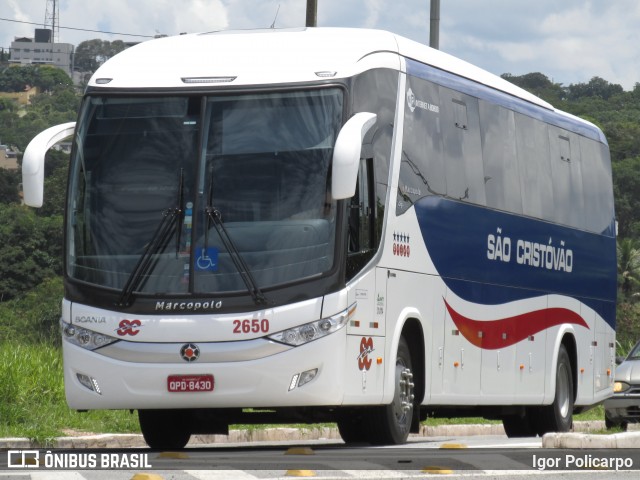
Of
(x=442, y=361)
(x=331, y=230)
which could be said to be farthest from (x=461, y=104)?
(x=331, y=230)

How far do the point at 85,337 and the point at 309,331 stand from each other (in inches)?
77.4

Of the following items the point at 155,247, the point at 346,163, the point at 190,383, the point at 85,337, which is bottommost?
the point at 190,383

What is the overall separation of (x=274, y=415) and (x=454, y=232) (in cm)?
320

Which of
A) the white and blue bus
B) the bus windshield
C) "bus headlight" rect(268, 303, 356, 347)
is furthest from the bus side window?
"bus headlight" rect(268, 303, 356, 347)

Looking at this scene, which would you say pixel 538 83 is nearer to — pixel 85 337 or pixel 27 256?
pixel 27 256

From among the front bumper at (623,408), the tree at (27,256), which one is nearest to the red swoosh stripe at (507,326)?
the front bumper at (623,408)

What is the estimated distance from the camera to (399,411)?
15.1 metres

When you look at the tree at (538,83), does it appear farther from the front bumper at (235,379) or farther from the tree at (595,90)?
the front bumper at (235,379)

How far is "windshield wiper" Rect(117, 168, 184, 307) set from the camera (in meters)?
13.7

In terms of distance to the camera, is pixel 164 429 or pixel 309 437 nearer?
pixel 164 429

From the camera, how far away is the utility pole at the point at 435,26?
83.7 feet

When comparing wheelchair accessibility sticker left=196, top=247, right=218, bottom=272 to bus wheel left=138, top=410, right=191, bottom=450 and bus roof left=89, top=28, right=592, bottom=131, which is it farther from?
bus wheel left=138, top=410, right=191, bottom=450

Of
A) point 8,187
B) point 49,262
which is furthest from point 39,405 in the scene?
point 8,187

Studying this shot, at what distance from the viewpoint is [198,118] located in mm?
14094
